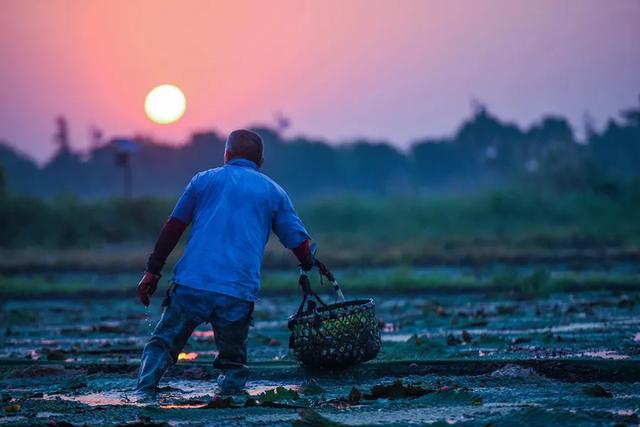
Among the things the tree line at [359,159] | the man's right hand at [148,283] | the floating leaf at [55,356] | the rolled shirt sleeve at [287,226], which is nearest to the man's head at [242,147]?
the rolled shirt sleeve at [287,226]

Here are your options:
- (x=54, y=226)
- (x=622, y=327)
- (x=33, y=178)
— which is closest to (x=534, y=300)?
(x=622, y=327)

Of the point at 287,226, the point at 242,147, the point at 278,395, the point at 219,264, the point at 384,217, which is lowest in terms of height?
the point at 278,395

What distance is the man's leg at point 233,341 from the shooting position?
7.71m

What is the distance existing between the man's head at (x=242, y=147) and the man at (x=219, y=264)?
0.17 m

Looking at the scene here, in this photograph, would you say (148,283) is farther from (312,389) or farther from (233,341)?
(312,389)

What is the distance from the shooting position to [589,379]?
779cm

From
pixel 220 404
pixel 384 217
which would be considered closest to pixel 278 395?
pixel 220 404

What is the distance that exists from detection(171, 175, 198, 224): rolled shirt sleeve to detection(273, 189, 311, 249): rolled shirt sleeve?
598 mm

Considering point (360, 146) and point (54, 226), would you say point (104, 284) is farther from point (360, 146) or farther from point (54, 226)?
point (360, 146)

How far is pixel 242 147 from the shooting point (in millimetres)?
8062

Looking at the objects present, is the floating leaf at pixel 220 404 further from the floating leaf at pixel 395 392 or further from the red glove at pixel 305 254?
the red glove at pixel 305 254

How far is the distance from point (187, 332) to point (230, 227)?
0.81m

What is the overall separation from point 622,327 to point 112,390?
5.82 meters

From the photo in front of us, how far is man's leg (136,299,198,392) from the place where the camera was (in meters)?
7.74
